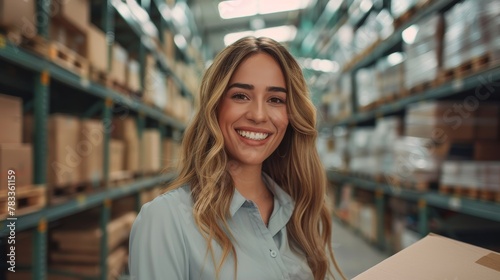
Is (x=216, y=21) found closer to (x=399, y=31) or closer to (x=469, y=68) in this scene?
(x=399, y=31)

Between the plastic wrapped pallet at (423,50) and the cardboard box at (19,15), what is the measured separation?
3.24 metres

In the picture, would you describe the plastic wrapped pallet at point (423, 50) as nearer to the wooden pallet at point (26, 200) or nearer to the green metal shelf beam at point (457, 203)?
the green metal shelf beam at point (457, 203)

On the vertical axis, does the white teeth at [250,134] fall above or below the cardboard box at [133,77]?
below

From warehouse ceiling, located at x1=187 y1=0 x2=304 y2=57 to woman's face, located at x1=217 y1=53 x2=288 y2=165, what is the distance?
7097 millimetres

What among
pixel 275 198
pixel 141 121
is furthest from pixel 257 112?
pixel 141 121

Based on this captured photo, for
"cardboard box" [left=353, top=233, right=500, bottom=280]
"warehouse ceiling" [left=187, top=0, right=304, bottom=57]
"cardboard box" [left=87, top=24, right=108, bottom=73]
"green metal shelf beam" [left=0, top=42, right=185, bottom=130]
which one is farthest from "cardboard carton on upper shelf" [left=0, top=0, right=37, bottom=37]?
"warehouse ceiling" [left=187, top=0, right=304, bottom=57]

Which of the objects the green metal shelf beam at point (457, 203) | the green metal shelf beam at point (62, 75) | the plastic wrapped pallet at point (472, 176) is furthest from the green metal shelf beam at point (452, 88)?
the green metal shelf beam at point (62, 75)

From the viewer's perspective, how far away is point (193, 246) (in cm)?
118

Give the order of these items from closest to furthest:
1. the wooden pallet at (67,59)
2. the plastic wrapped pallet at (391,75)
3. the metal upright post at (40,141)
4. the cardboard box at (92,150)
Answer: the metal upright post at (40,141)
the wooden pallet at (67,59)
the cardboard box at (92,150)
the plastic wrapped pallet at (391,75)

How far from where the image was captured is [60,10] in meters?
2.55

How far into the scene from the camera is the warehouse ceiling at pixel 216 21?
967cm

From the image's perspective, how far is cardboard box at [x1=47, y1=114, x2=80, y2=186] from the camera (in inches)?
97.9

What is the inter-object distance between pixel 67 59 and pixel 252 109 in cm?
194

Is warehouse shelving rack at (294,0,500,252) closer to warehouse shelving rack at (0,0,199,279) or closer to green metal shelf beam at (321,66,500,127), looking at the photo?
green metal shelf beam at (321,66,500,127)
